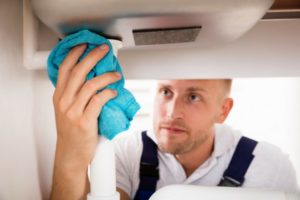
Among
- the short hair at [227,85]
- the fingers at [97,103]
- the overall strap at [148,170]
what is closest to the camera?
the fingers at [97,103]

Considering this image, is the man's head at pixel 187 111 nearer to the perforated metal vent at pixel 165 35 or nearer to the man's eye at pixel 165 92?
the man's eye at pixel 165 92

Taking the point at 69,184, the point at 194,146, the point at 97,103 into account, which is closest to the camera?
the point at 97,103

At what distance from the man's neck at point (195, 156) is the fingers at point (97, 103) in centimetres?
66

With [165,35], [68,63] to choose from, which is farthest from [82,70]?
[165,35]

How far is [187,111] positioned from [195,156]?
17 cm

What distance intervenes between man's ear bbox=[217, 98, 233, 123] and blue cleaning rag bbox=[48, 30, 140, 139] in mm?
698

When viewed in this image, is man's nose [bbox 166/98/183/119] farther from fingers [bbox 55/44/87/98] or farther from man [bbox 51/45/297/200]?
fingers [bbox 55/44/87/98]

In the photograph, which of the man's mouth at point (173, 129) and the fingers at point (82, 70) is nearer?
the fingers at point (82, 70)

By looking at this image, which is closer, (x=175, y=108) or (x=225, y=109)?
(x=175, y=108)

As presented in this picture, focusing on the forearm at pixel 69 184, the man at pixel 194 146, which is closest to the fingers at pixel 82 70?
the forearm at pixel 69 184

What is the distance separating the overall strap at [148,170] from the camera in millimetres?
1105

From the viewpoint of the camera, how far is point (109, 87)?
61 cm

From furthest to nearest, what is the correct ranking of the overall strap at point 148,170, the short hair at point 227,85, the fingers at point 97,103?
the short hair at point 227,85 → the overall strap at point 148,170 → the fingers at point 97,103

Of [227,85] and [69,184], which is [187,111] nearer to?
[227,85]
